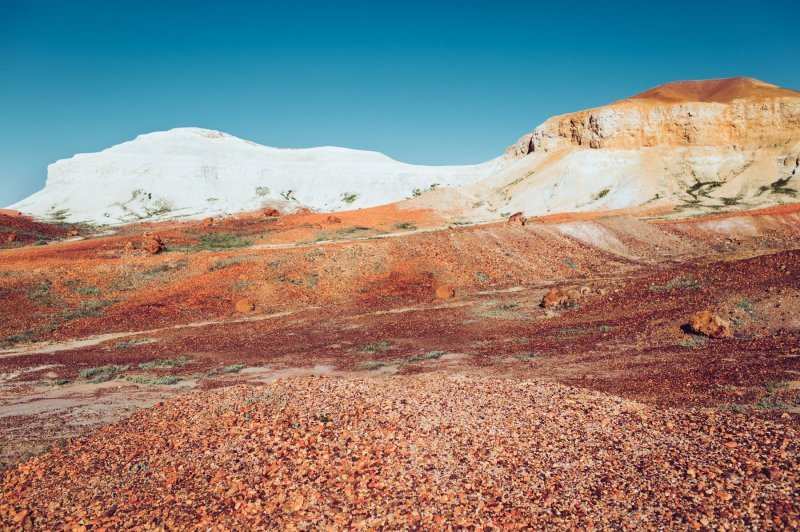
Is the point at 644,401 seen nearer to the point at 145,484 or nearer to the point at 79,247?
the point at 145,484

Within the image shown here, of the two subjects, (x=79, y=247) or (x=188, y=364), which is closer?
(x=188, y=364)

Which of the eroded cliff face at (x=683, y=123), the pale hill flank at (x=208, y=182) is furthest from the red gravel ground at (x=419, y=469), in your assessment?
the pale hill flank at (x=208, y=182)

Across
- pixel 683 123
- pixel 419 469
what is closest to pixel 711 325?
pixel 419 469

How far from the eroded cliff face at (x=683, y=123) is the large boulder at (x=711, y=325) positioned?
200ft

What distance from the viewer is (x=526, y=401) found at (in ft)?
34.7

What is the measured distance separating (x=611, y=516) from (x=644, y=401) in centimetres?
594

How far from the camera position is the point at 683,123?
69.4m

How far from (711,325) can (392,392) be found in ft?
41.0

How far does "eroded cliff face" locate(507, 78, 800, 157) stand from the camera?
6575 cm

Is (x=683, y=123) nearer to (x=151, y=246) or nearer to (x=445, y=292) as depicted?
(x=445, y=292)

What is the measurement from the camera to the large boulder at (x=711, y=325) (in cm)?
1698

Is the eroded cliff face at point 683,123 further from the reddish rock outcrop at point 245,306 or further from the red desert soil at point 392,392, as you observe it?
the reddish rock outcrop at point 245,306

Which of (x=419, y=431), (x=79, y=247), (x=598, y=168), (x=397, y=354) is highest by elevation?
(x=598, y=168)

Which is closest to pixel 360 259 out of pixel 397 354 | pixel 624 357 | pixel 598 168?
pixel 397 354
